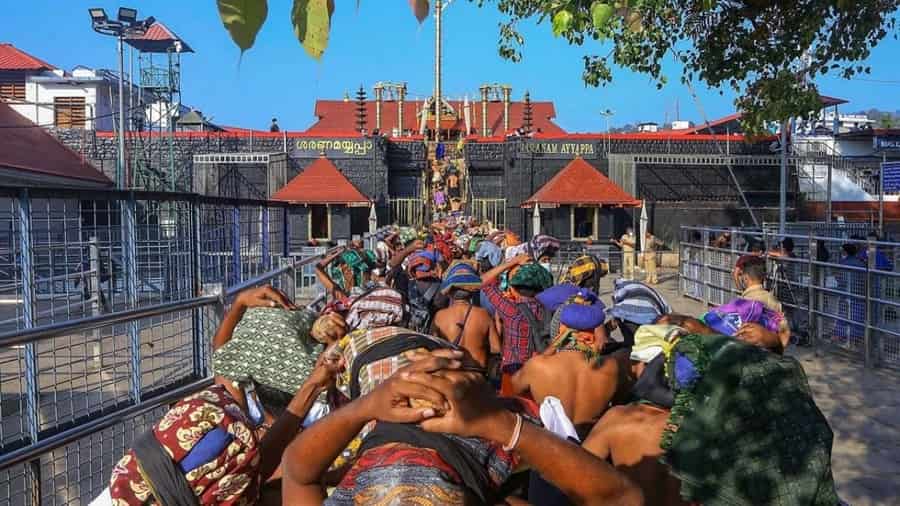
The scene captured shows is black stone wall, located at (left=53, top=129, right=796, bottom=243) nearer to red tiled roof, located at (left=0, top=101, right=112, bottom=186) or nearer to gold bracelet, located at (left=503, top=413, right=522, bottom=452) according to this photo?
red tiled roof, located at (left=0, top=101, right=112, bottom=186)

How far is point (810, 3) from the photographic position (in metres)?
8.11

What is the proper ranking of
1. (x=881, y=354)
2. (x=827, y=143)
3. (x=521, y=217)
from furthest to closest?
(x=827, y=143) → (x=521, y=217) → (x=881, y=354)

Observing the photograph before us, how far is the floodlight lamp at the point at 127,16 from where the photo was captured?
22047mm

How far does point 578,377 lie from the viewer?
4156 mm

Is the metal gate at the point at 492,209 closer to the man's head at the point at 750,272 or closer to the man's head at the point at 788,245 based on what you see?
the man's head at the point at 788,245

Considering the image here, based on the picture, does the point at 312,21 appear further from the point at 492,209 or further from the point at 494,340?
the point at 492,209

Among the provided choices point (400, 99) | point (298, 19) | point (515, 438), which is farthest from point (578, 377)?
point (400, 99)

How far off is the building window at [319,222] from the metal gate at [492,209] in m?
5.42

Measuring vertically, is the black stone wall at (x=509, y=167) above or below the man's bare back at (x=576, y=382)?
above

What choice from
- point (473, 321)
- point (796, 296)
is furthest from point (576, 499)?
point (796, 296)

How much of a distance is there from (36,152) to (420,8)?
24913mm

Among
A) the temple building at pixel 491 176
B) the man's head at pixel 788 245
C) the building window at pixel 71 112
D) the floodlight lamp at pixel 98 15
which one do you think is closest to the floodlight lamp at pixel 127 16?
the floodlight lamp at pixel 98 15

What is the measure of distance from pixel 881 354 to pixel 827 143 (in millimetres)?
→ 31417

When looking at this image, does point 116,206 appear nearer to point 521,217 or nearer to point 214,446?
point 214,446
